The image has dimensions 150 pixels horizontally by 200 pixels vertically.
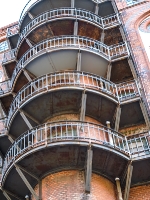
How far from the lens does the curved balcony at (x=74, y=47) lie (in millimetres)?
15906

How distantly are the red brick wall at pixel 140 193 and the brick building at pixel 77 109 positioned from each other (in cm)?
4

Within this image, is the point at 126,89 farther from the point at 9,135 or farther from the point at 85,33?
the point at 9,135

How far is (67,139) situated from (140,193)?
339 cm

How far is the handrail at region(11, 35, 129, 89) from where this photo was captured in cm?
1598

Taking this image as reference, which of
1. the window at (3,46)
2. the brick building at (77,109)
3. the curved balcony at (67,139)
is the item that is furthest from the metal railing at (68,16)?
the curved balcony at (67,139)

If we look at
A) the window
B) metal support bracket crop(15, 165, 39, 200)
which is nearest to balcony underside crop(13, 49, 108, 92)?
metal support bracket crop(15, 165, 39, 200)

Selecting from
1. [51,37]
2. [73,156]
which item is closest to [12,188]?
[73,156]

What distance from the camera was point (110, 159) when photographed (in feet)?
41.6

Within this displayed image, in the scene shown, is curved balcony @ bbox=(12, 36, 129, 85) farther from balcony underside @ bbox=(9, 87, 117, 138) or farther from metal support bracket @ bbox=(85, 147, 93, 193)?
metal support bracket @ bbox=(85, 147, 93, 193)

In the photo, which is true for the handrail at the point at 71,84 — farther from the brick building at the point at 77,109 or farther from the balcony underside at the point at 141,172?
the balcony underside at the point at 141,172

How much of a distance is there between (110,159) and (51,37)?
25.7 ft

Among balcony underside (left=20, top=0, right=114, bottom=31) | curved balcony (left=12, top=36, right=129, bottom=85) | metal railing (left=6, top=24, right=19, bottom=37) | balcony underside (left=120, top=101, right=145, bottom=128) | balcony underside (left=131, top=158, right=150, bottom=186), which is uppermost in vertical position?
metal railing (left=6, top=24, right=19, bottom=37)

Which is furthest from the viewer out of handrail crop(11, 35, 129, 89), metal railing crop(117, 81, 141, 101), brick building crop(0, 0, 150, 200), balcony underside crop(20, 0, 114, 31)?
balcony underside crop(20, 0, 114, 31)

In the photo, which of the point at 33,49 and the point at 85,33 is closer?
the point at 33,49
